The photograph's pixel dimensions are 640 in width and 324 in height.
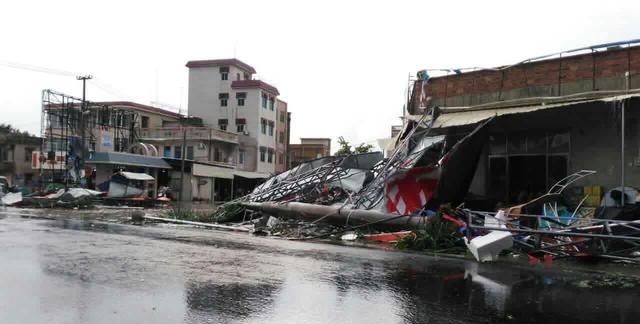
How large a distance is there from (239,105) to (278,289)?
198 feet

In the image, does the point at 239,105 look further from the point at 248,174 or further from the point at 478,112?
the point at 478,112

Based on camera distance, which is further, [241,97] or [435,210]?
[241,97]

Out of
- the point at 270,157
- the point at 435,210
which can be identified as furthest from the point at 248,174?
the point at 435,210

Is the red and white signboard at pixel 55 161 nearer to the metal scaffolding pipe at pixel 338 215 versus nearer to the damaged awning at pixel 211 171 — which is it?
the damaged awning at pixel 211 171

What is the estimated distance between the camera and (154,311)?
586cm

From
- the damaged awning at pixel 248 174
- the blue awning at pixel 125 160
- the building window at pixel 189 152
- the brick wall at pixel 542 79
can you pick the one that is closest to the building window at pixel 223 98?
the damaged awning at pixel 248 174

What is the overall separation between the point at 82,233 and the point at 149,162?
3382 cm

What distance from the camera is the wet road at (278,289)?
5.84 metres

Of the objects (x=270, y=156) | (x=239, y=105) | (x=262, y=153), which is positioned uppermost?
(x=239, y=105)

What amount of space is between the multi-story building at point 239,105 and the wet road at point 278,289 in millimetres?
53788

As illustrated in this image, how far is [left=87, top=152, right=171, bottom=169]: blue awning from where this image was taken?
43.8 meters

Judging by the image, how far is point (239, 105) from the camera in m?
66.2

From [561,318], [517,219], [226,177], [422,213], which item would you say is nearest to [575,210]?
[517,219]

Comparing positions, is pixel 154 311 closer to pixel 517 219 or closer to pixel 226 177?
pixel 517 219
